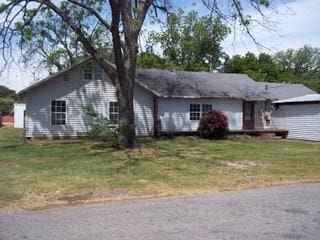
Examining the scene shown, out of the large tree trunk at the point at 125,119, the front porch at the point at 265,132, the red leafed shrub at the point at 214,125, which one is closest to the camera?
the large tree trunk at the point at 125,119

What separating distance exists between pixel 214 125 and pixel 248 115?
568cm

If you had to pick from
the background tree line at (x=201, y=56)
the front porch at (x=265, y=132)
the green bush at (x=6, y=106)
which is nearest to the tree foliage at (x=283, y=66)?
the background tree line at (x=201, y=56)

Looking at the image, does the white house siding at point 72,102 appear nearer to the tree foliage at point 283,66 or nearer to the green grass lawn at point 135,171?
the green grass lawn at point 135,171

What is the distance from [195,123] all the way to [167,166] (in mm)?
15942

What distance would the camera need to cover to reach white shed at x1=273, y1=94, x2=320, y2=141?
1219 inches

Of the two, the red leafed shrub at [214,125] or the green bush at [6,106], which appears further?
the green bush at [6,106]

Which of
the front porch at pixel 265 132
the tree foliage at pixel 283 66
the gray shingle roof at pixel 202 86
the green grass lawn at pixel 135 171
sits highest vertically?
the tree foliage at pixel 283 66

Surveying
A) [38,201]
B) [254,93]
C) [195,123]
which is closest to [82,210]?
[38,201]

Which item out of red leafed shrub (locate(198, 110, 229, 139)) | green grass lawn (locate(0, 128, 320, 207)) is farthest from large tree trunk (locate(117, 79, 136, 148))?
red leafed shrub (locate(198, 110, 229, 139))

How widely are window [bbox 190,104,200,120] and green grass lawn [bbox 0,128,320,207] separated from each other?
357 inches

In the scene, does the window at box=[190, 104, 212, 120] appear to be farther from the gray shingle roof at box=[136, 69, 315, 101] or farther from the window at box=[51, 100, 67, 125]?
the window at box=[51, 100, 67, 125]

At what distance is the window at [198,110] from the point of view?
32550 millimetres

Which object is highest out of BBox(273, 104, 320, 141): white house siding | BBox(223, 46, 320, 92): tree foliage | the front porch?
BBox(223, 46, 320, 92): tree foliage

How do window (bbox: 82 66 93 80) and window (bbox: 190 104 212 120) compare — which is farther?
window (bbox: 190 104 212 120)
